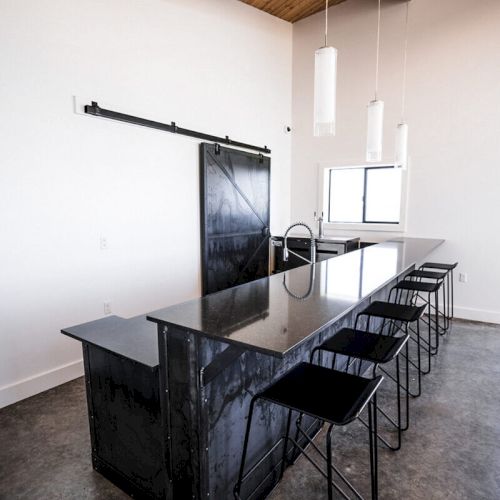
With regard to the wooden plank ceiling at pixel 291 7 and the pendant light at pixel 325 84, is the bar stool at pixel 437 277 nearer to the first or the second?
the pendant light at pixel 325 84

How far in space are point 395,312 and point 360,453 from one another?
2.84 feet

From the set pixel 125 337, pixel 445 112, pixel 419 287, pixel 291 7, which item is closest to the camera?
pixel 125 337

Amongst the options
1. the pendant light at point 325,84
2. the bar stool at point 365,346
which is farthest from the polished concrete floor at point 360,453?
the pendant light at point 325,84

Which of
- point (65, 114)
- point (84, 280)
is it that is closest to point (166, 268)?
point (84, 280)

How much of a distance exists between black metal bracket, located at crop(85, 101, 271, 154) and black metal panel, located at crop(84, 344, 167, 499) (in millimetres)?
1950

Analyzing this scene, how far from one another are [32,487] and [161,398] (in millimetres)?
958

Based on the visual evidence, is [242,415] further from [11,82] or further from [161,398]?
[11,82]

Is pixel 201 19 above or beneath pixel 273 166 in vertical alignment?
above

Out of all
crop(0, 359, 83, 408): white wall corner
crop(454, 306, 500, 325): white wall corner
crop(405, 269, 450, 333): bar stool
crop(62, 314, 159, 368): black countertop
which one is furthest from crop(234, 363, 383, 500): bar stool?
crop(454, 306, 500, 325): white wall corner

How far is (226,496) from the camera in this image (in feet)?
4.98

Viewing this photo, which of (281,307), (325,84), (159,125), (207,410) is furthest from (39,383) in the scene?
(325,84)

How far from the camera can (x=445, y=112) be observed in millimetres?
4270

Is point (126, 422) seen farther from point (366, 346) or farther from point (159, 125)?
point (159, 125)

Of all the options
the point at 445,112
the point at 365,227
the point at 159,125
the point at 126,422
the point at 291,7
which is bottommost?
the point at 126,422
